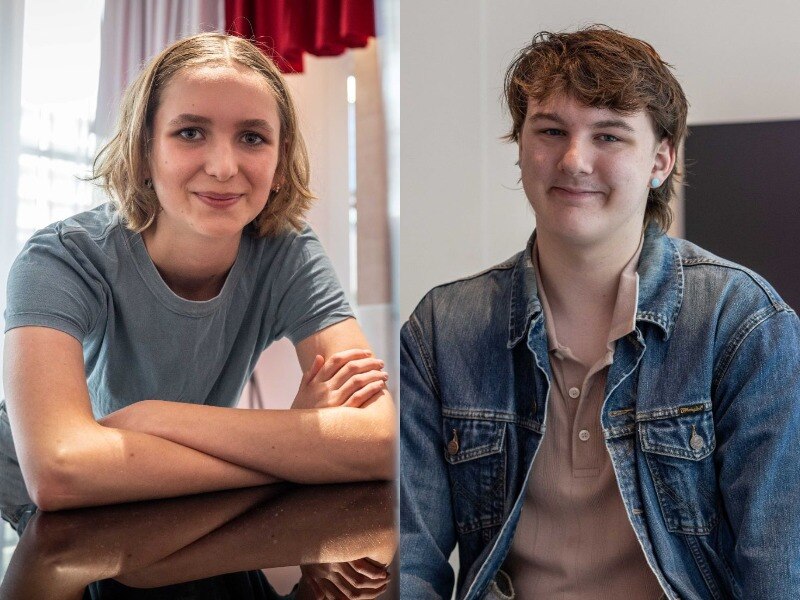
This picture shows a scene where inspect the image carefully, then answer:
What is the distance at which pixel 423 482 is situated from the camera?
3.37 feet

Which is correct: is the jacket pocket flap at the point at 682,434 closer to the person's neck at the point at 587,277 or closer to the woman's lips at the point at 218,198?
the person's neck at the point at 587,277

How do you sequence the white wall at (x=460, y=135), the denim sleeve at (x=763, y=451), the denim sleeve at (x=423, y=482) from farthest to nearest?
the white wall at (x=460, y=135) < the denim sleeve at (x=423, y=482) < the denim sleeve at (x=763, y=451)

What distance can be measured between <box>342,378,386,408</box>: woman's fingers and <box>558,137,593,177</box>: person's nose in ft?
2.66

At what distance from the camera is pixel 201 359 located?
0.28 m

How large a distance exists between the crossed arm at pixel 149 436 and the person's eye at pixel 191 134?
0.08 m

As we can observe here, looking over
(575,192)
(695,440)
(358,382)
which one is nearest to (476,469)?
(695,440)

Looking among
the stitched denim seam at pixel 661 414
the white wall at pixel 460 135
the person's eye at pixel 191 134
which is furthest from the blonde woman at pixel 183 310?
the white wall at pixel 460 135

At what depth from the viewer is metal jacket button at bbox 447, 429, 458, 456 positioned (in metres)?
1.04

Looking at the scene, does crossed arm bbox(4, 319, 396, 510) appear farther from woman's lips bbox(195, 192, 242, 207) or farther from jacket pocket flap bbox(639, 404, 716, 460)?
jacket pocket flap bbox(639, 404, 716, 460)

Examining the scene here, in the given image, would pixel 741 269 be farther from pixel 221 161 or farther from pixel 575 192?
pixel 221 161

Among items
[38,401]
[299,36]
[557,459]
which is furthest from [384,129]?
[557,459]

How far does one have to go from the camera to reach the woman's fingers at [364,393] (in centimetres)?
28

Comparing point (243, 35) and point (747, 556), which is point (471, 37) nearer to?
point (747, 556)

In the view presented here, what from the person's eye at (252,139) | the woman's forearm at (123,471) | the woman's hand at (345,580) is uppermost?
the person's eye at (252,139)
